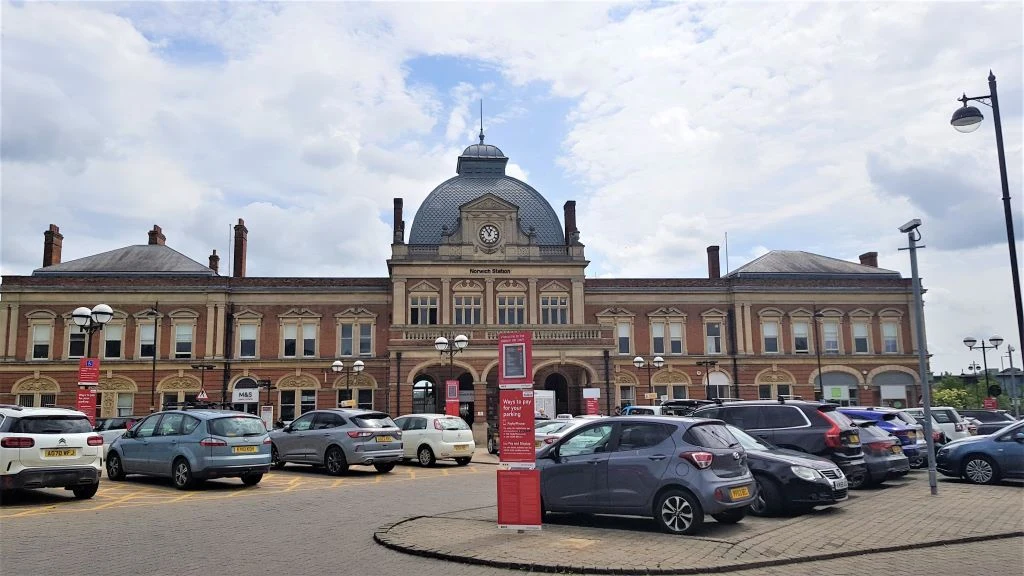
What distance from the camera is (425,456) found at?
78.4 feet

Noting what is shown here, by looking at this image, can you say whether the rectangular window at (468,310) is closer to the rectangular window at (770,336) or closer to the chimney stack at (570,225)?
the chimney stack at (570,225)

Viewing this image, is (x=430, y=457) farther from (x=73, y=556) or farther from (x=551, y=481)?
(x=73, y=556)

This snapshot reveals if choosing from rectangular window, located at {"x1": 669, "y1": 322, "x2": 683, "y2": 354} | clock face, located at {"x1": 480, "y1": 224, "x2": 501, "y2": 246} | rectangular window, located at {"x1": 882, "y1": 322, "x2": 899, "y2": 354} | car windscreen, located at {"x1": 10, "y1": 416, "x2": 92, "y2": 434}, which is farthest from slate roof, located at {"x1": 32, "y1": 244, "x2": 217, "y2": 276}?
rectangular window, located at {"x1": 882, "y1": 322, "x2": 899, "y2": 354}

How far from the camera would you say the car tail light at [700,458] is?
35.2 ft

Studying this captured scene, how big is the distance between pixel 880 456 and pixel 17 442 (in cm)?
1642

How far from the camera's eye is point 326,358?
49938 mm

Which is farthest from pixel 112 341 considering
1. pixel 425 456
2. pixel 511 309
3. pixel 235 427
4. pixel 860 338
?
pixel 860 338

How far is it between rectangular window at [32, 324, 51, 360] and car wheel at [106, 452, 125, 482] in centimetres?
3490

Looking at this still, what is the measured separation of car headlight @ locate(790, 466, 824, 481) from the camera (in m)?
12.3

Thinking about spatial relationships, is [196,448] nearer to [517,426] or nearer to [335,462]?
[335,462]

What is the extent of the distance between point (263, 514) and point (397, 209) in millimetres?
39579

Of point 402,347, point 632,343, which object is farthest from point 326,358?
point 632,343

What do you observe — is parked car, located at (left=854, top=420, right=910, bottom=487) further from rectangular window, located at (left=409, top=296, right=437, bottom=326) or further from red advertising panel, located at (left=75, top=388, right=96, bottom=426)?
rectangular window, located at (left=409, top=296, right=437, bottom=326)

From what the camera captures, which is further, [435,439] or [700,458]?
[435,439]
